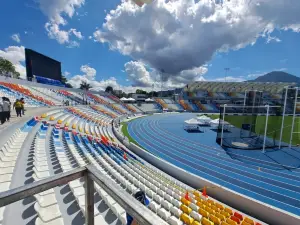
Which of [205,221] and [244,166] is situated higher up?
[205,221]

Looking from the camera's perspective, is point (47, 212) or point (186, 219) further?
point (186, 219)

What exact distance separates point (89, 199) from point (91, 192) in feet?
0.28

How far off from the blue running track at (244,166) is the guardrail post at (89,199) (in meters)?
8.95

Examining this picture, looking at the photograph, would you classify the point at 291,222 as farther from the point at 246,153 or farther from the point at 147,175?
the point at 246,153

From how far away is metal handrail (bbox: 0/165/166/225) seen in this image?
91 centimetres

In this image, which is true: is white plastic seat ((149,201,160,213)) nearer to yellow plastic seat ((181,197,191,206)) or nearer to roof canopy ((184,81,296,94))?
yellow plastic seat ((181,197,191,206))

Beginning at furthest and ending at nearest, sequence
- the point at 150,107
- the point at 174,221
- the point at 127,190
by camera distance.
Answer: the point at 150,107 < the point at 127,190 < the point at 174,221

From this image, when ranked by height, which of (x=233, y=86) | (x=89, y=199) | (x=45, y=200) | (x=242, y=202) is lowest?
(x=242, y=202)

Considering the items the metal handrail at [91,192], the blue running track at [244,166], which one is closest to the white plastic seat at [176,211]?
the blue running track at [244,166]

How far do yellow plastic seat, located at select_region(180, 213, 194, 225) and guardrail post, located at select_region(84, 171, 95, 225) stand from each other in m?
5.04

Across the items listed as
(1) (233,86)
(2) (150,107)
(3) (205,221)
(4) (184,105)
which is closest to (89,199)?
(3) (205,221)

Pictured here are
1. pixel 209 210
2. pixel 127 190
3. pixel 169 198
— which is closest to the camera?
pixel 209 210

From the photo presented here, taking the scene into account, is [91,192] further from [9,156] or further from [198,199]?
[9,156]

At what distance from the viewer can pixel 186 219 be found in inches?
219
